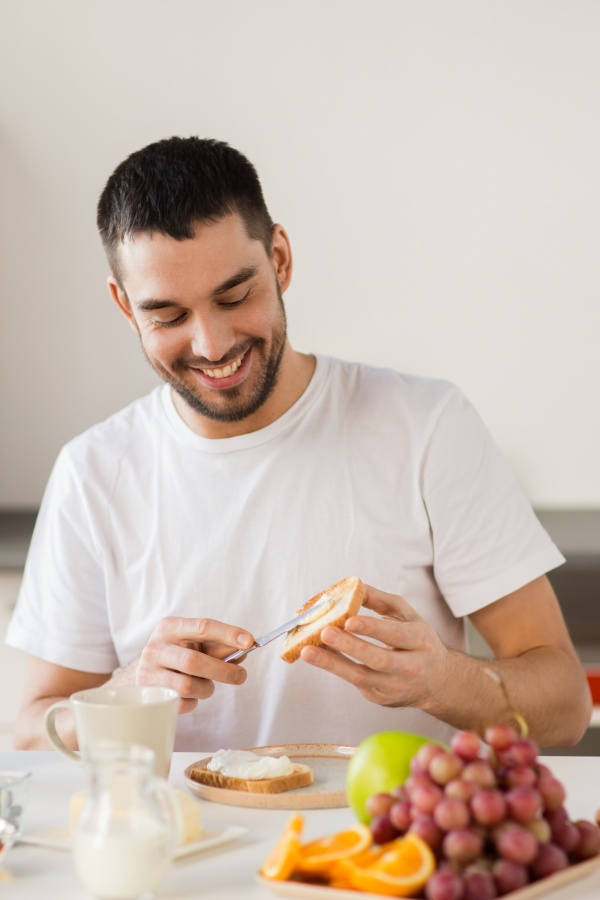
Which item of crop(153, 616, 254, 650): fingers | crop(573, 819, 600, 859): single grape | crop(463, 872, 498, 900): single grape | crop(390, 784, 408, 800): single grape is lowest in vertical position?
crop(153, 616, 254, 650): fingers

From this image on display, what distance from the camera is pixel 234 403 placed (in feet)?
5.38

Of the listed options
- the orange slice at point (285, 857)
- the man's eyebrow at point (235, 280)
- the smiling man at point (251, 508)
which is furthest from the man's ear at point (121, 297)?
the orange slice at point (285, 857)

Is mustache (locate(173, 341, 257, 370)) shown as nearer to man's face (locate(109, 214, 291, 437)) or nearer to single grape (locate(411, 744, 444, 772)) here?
man's face (locate(109, 214, 291, 437))

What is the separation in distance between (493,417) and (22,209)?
1362 millimetres

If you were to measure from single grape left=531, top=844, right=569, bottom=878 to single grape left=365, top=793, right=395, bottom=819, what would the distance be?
0.11m

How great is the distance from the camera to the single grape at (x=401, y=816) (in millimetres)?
800

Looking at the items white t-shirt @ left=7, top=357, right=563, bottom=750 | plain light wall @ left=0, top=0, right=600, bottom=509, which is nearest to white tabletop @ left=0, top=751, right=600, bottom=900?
white t-shirt @ left=7, top=357, right=563, bottom=750

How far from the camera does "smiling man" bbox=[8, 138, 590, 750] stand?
156cm

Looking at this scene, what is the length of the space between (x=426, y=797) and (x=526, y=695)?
0.71 m

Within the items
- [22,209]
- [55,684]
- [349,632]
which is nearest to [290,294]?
[22,209]

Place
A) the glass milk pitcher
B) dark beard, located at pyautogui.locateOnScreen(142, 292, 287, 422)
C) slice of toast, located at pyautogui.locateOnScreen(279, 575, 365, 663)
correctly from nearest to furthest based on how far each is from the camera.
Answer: the glass milk pitcher
slice of toast, located at pyautogui.locateOnScreen(279, 575, 365, 663)
dark beard, located at pyautogui.locateOnScreen(142, 292, 287, 422)

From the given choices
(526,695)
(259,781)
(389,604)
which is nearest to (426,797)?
(259,781)

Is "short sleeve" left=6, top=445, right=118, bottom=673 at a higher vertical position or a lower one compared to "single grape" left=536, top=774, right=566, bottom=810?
lower

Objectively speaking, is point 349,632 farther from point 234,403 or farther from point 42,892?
point 234,403
